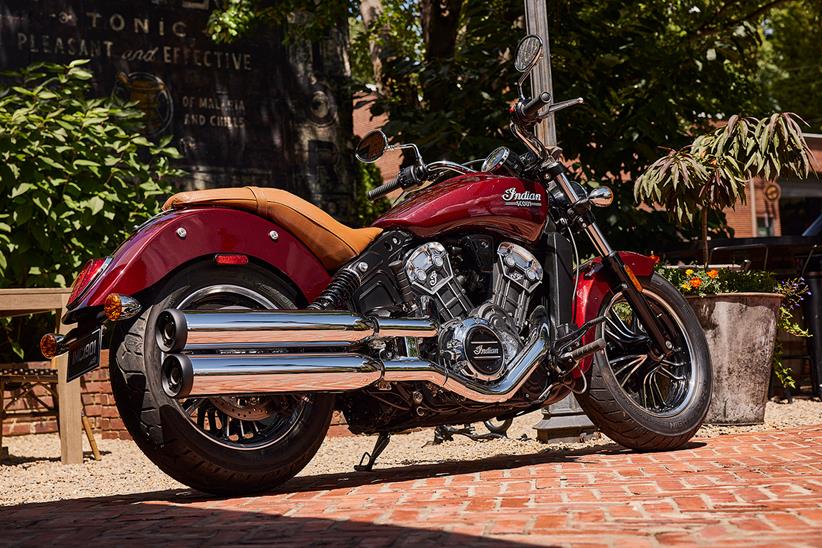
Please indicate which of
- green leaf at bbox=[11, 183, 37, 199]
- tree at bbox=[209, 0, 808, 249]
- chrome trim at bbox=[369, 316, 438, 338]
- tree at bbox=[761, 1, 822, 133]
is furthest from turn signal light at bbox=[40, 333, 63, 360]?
tree at bbox=[761, 1, 822, 133]

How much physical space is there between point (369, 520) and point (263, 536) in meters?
0.38

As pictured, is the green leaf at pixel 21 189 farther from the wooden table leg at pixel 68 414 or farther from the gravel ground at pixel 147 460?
the gravel ground at pixel 147 460

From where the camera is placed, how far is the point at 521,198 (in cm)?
518

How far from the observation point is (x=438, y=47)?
11586 millimetres

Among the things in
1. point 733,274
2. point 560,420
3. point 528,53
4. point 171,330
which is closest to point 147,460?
point 560,420

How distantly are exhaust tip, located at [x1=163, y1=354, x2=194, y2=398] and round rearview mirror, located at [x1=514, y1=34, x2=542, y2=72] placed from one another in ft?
7.34

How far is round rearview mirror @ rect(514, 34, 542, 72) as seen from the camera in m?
5.20

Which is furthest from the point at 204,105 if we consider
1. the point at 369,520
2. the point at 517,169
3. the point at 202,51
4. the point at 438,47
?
the point at 369,520

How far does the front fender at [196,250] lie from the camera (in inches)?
162

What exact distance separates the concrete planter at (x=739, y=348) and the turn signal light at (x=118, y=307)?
3.98 m

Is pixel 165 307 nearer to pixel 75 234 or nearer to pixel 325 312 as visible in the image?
pixel 325 312

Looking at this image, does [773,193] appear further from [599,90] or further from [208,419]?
[208,419]

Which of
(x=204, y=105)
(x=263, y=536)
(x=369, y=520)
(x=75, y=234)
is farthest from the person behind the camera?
(x=204, y=105)

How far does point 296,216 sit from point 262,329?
0.63 metres
